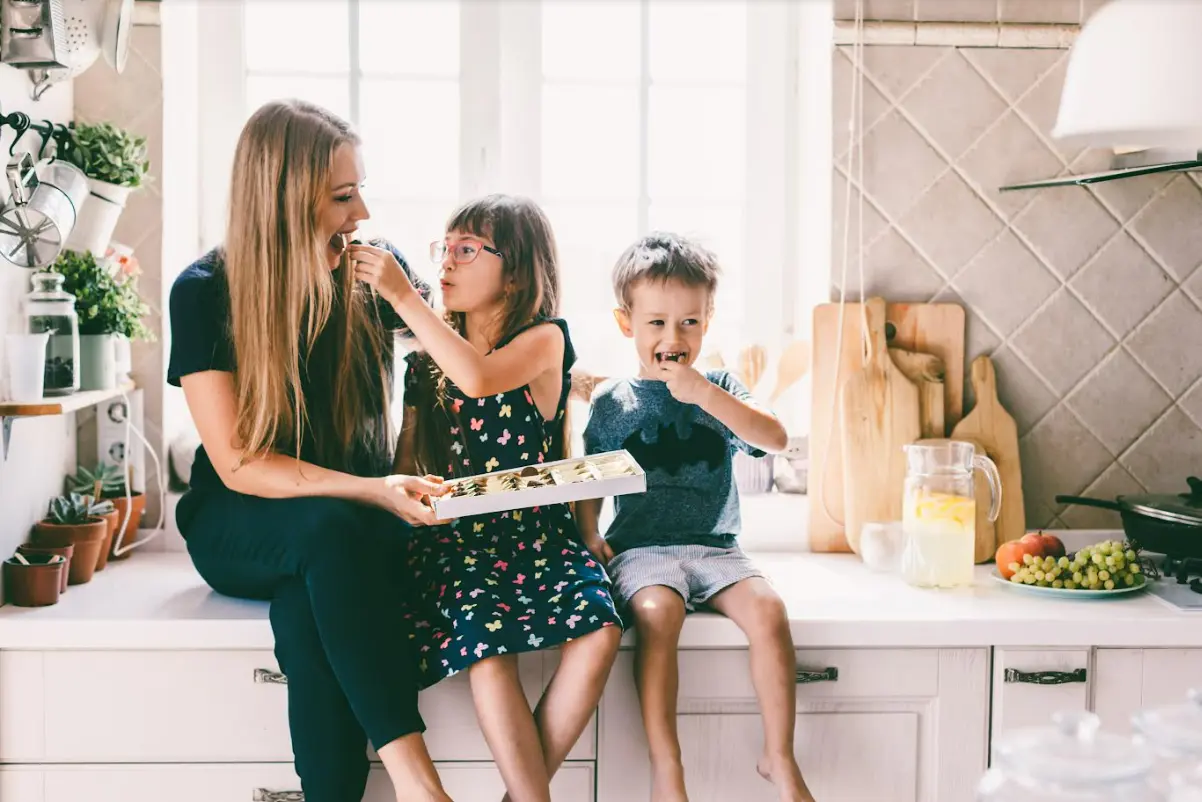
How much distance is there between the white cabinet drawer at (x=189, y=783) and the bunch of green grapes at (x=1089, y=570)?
0.94 m

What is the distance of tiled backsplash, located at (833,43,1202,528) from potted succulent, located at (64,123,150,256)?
1.29 metres

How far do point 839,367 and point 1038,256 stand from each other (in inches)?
17.5

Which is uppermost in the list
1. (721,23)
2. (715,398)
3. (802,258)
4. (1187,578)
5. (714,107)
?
(721,23)

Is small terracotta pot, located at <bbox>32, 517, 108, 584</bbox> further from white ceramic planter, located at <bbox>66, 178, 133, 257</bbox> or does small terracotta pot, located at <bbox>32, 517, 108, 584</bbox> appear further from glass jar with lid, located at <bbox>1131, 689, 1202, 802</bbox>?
glass jar with lid, located at <bbox>1131, 689, 1202, 802</bbox>

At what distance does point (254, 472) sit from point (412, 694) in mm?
420

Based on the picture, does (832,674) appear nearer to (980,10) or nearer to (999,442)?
(999,442)

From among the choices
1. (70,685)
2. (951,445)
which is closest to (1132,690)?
(951,445)

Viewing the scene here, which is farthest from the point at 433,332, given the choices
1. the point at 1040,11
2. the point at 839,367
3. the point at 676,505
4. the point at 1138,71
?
the point at 1040,11

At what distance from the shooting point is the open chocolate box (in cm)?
158

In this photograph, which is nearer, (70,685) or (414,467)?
(70,685)

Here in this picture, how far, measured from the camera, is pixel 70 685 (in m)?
1.69

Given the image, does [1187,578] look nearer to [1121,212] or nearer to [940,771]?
[940,771]

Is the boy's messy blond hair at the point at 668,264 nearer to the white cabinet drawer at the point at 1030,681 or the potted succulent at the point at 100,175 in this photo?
the white cabinet drawer at the point at 1030,681

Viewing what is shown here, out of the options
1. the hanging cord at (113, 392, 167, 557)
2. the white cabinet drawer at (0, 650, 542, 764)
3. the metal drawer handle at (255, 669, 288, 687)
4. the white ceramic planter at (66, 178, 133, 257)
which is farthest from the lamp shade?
the hanging cord at (113, 392, 167, 557)
